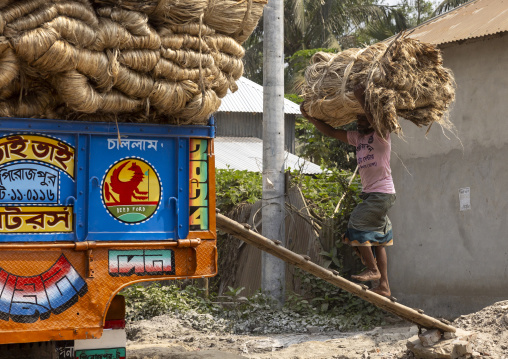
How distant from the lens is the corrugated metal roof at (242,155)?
1619 centimetres

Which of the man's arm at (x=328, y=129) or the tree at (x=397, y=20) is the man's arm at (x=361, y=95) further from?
the tree at (x=397, y=20)

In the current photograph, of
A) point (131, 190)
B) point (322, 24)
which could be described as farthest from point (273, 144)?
point (322, 24)

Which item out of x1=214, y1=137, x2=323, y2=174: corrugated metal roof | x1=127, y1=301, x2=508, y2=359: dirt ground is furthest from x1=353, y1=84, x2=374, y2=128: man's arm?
x1=214, y1=137, x2=323, y2=174: corrugated metal roof

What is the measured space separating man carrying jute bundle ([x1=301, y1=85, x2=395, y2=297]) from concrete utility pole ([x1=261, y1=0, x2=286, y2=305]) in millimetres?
2706

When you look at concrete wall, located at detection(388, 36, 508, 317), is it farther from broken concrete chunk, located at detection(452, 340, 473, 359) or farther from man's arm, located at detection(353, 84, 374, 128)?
man's arm, located at detection(353, 84, 374, 128)

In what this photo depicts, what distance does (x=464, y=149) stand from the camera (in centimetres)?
848

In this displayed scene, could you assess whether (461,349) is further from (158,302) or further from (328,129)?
(158,302)

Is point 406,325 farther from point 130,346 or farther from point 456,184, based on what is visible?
point 130,346

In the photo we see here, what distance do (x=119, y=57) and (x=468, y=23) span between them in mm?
6159

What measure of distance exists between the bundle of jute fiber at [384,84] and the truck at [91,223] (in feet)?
4.96

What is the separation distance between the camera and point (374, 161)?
5590 millimetres

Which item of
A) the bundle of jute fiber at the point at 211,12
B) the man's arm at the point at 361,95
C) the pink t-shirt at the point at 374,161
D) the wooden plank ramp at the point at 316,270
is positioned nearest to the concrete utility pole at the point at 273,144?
the pink t-shirt at the point at 374,161

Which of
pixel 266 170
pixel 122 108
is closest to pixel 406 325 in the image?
pixel 266 170

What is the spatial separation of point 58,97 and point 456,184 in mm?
5907
